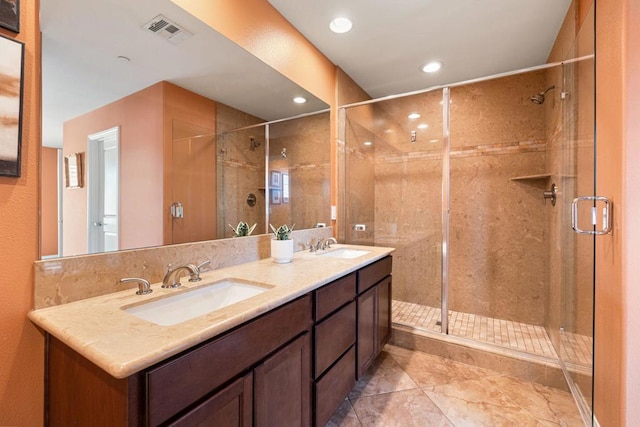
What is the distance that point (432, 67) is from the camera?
8.75 feet

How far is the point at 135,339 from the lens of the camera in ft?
2.33

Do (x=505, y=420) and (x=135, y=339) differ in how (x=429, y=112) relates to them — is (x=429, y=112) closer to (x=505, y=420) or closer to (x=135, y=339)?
(x=505, y=420)

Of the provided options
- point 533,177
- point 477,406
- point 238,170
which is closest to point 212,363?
point 238,170

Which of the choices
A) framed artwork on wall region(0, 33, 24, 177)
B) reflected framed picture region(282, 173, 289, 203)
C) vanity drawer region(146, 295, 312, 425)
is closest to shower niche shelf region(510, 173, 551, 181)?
reflected framed picture region(282, 173, 289, 203)

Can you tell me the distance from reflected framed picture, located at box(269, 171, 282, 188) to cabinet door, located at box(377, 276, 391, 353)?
3.39 feet

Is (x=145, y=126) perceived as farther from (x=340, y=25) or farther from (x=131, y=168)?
(x=340, y=25)

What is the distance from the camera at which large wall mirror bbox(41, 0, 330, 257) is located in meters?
1.00

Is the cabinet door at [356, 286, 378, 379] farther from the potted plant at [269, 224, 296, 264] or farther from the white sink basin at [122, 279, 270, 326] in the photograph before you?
the white sink basin at [122, 279, 270, 326]

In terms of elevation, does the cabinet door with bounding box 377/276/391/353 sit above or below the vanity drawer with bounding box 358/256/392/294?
below

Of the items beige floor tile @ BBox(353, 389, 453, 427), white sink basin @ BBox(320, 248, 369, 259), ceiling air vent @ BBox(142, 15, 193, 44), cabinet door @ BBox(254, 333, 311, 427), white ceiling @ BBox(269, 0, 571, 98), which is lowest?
beige floor tile @ BBox(353, 389, 453, 427)

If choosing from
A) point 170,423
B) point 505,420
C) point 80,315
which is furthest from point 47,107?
point 505,420

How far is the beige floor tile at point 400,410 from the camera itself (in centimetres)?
155

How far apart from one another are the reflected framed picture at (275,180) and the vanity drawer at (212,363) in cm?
107

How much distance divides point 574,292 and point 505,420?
2.91 ft
